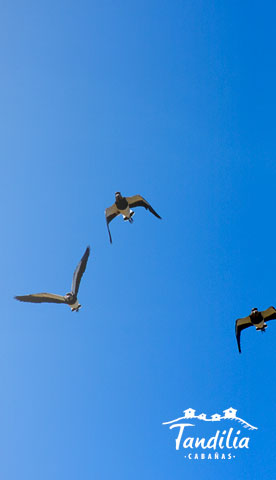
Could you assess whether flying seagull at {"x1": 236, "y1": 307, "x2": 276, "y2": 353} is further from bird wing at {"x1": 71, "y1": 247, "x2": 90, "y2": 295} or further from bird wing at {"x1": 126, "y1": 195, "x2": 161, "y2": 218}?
bird wing at {"x1": 71, "y1": 247, "x2": 90, "y2": 295}

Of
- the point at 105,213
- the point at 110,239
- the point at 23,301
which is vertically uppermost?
the point at 105,213

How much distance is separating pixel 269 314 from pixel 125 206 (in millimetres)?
7421

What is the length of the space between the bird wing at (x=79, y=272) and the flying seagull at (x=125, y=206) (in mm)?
2008

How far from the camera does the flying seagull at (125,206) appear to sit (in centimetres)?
2414

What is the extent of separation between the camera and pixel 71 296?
23078 mm

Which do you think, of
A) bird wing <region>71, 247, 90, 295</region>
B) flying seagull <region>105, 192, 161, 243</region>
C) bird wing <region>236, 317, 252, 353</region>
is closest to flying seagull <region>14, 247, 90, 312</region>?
bird wing <region>71, 247, 90, 295</region>

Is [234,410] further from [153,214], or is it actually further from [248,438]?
[153,214]

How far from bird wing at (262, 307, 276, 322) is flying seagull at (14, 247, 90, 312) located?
25.3 feet

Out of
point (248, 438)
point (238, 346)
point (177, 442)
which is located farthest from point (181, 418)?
point (238, 346)

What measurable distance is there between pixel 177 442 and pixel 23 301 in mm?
10040

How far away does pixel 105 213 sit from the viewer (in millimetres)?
24406

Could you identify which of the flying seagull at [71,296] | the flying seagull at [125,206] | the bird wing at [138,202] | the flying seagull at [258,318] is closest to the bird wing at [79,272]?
the flying seagull at [71,296]

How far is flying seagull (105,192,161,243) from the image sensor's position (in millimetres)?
24141

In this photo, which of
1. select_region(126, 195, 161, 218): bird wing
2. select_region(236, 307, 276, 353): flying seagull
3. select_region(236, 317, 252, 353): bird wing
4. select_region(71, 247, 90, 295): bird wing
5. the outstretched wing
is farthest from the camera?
select_region(236, 317, 252, 353): bird wing
